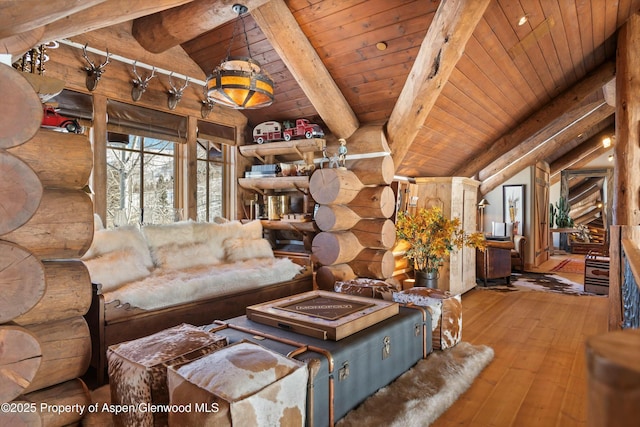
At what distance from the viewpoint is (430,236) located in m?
4.21

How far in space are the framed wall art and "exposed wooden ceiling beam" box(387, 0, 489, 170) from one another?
5866 millimetres

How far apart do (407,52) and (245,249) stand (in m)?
2.55

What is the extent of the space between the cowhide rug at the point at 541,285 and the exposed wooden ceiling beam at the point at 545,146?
73.4 inches

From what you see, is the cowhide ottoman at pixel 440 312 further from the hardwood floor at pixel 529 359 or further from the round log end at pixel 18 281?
the round log end at pixel 18 281

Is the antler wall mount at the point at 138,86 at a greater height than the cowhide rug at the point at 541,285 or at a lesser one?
greater

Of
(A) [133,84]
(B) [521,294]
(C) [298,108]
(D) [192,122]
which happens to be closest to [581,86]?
(B) [521,294]

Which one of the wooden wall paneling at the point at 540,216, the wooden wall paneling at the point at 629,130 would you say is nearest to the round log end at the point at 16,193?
the wooden wall paneling at the point at 629,130

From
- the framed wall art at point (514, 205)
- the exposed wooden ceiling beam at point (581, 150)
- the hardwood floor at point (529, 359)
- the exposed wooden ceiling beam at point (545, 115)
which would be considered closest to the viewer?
the hardwood floor at point (529, 359)

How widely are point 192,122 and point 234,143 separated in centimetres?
68

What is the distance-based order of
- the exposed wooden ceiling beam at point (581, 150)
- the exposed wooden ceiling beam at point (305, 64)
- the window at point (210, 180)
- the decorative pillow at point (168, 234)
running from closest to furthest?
the exposed wooden ceiling beam at point (305, 64) < the decorative pillow at point (168, 234) < the window at point (210, 180) < the exposed wooden ceiling beam at point (581, 150)

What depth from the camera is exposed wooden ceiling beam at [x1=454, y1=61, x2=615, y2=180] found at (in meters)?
5.03

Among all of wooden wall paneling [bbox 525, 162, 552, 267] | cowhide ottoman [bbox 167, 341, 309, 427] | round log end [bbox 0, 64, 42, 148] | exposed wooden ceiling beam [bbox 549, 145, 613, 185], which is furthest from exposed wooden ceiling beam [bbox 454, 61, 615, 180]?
exposed wooden ceiling beam [bbox 549, 145, 613, 185]

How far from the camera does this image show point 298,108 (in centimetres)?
472

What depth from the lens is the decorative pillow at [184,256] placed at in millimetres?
3383
